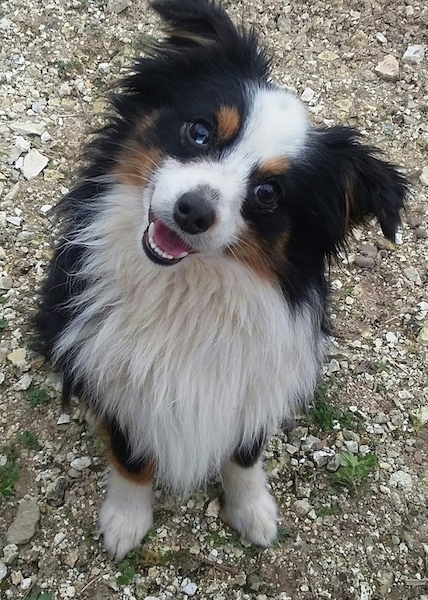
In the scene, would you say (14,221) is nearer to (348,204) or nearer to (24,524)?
(24,524)

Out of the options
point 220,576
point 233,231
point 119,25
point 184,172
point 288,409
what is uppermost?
point 184,172

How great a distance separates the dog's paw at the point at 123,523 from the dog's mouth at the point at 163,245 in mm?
1003

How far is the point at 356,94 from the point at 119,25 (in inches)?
48.8

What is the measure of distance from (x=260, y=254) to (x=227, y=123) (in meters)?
0.33

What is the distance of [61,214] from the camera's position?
2109mm

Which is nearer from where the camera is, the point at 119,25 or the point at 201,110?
the point at 201,110

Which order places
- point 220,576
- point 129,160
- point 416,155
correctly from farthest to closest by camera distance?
1. point 416,155
2. point 220,576
3. point 129,160

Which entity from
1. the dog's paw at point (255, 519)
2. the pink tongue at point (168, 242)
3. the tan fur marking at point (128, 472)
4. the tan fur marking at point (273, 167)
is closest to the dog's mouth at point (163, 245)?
the pink tongue at point (168, 242)

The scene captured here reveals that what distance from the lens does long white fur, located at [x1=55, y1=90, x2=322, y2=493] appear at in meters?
1.87

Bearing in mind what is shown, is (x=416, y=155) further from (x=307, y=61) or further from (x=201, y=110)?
(x=201, y=110)

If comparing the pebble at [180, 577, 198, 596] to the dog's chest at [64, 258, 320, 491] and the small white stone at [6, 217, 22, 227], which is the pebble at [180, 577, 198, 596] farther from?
the small white stone at [6, 217, 22, 227]

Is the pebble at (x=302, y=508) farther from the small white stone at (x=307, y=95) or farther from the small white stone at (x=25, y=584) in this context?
the small white stone at (x=307, y=95)

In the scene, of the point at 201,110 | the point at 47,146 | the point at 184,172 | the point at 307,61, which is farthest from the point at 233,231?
the point at 307,61

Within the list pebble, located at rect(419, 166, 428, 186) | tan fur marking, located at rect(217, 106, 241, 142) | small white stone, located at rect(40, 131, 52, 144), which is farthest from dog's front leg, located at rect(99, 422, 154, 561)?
pebble, located at rect(419, 166, 428, 186)
